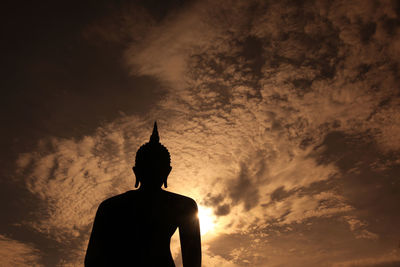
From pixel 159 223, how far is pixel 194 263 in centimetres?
91

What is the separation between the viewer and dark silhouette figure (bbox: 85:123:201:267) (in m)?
4.71

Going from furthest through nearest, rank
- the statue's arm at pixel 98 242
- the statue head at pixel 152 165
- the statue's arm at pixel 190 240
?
the statue head at pixel 152 165 < the statue's arm at pixel 190 240 < the statue's arm at pixel 98 242

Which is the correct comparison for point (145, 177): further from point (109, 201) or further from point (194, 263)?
point (194, 263)

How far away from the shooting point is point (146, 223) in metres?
4.95

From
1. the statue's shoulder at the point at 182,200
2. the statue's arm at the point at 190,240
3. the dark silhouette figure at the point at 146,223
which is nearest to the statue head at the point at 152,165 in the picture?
the dark silhouette figure at the point at 146,223

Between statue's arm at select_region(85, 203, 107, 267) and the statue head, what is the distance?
2.59ft

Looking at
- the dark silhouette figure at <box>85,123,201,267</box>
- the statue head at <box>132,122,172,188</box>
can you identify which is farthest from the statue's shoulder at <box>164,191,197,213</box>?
the statue head at <box>132,122,172,188</box>

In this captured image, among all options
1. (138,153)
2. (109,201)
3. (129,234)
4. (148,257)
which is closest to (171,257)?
(148,257)

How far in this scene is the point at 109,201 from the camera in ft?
16.7

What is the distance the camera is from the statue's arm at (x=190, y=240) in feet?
17.2

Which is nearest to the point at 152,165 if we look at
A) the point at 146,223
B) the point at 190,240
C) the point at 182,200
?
the point at 182,200

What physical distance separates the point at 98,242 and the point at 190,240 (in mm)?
1444

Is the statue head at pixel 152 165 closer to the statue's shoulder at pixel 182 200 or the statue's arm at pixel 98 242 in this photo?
the statue's shoulder at pixel 182 200

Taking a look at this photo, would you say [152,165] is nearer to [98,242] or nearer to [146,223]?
[146,223]
